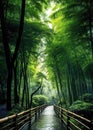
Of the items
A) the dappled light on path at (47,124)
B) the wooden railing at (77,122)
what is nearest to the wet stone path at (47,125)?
the dappled light on path at (47,124)

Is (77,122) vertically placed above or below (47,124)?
above

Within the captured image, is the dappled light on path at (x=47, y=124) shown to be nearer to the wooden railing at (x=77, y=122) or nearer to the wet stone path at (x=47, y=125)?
the wet stone path at (x=47, y=125)

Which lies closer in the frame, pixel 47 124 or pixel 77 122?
pixel 77 122

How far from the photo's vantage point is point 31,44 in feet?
46.1

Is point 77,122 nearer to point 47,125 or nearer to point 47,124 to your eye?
point 47,125

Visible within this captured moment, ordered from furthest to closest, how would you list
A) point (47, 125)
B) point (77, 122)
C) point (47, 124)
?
1. point (47, 124)
2. point (47, 125)
3. point (77, 122)

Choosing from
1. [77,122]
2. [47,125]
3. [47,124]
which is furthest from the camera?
[47,124]

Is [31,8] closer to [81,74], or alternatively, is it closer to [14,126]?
[14,126]

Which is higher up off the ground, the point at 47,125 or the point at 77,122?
the point at 77,122

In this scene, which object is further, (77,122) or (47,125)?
(47,125)

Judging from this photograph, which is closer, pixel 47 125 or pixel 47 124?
pixel 47 125

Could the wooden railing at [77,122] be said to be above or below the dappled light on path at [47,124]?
above

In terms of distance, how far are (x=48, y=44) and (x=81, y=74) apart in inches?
191

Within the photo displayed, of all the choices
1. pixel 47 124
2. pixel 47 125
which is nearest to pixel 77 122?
pixel 47 125
